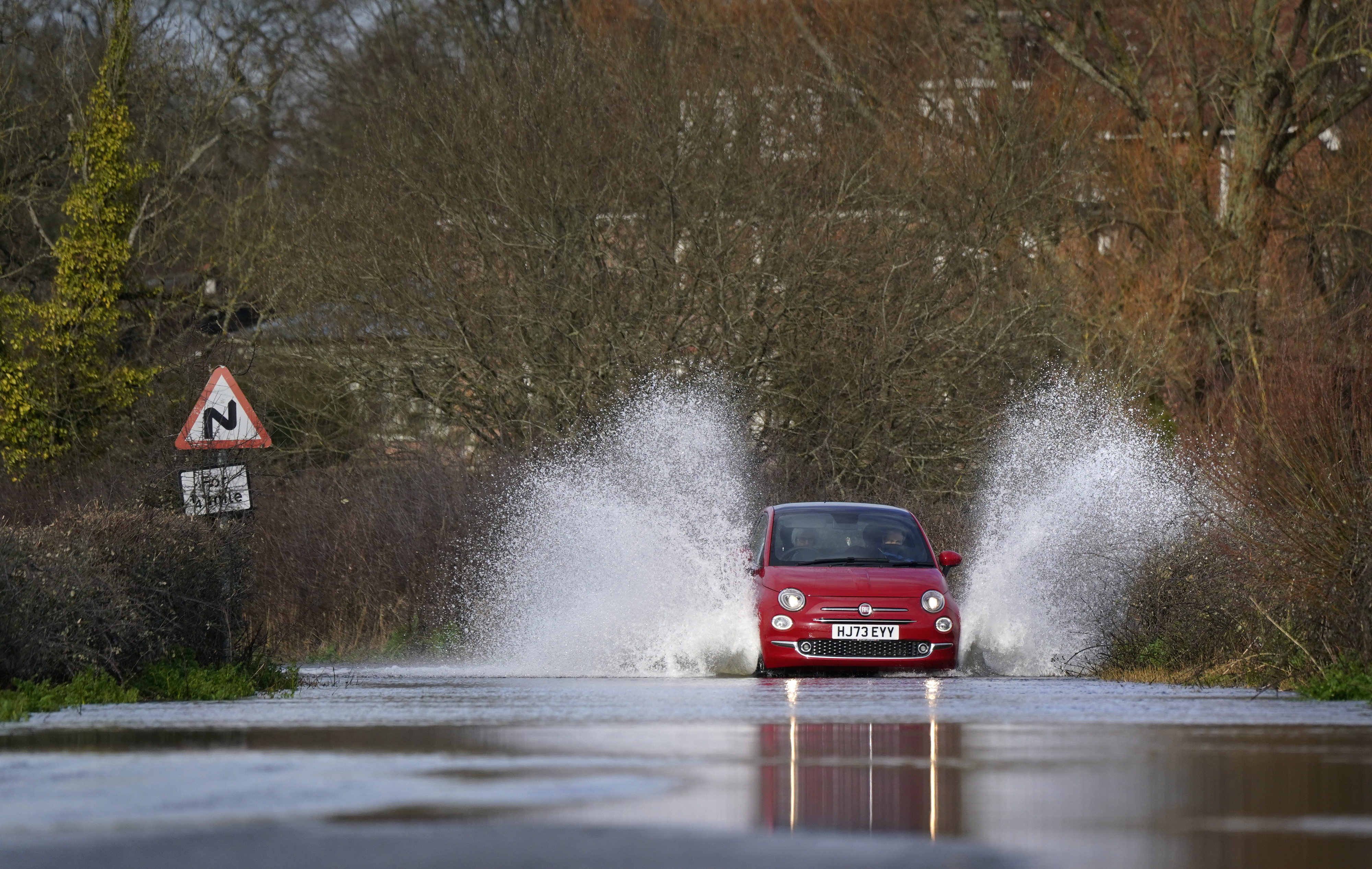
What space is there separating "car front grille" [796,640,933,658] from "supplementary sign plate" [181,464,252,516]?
16.5 ft

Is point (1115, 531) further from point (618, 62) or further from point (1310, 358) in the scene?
point (618, 62)

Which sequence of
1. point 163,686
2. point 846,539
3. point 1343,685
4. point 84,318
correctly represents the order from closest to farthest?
point 1343,685 → point 163,686 → point 846,539 → point 84,318

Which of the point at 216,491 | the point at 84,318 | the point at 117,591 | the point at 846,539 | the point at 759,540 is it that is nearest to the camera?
the point at 117,591

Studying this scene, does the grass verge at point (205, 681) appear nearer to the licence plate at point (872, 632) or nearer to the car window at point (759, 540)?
the licence plate at point (872, 632)

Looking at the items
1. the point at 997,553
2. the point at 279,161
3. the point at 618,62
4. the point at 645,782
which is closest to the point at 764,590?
the point at 997,553

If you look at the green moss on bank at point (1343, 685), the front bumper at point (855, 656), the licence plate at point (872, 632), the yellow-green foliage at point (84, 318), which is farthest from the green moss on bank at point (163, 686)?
the yellow-green foliage at point (84, 318)

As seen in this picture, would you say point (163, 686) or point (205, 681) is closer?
point (163, 686)

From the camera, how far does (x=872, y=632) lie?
20266 millimetres

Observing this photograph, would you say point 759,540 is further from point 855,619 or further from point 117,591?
point 117,591

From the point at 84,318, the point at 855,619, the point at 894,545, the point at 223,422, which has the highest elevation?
the point at 84,318

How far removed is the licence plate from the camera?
66.3 ft

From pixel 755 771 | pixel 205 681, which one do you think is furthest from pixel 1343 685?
pixel 205 681

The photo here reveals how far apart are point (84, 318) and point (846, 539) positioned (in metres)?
21.5

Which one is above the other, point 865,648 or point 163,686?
point 865,648
